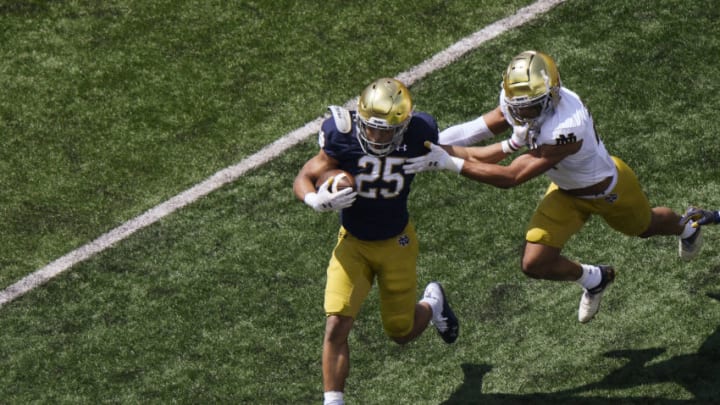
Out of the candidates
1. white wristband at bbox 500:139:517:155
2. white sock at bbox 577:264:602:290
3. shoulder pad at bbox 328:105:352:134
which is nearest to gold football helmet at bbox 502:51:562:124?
white wristband at bbox 500:139:517:155

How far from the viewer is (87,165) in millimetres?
12414

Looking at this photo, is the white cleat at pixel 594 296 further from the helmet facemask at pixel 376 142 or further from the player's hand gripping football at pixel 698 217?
the helmet facemask at pixel 376 142

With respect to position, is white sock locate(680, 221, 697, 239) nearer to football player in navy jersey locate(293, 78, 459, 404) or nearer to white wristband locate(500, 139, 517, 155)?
white wristband locate(500, 139, 517, 155)

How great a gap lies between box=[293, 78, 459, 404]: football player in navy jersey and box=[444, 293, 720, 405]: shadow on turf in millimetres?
824

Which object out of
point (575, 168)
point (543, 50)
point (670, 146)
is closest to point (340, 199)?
point (575, 168)

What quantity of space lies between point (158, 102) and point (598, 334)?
5344mm

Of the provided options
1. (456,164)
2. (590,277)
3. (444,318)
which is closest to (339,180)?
(456,164)

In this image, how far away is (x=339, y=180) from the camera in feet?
28.0

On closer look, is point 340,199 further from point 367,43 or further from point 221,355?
point 367,43

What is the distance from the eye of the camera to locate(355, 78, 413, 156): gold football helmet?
27.6ft

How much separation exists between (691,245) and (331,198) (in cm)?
320

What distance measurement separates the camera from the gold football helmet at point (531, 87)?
864 centimetres

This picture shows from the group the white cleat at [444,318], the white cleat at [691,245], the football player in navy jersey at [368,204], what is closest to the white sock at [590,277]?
the white cleat at [691,245]

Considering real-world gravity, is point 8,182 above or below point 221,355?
above
